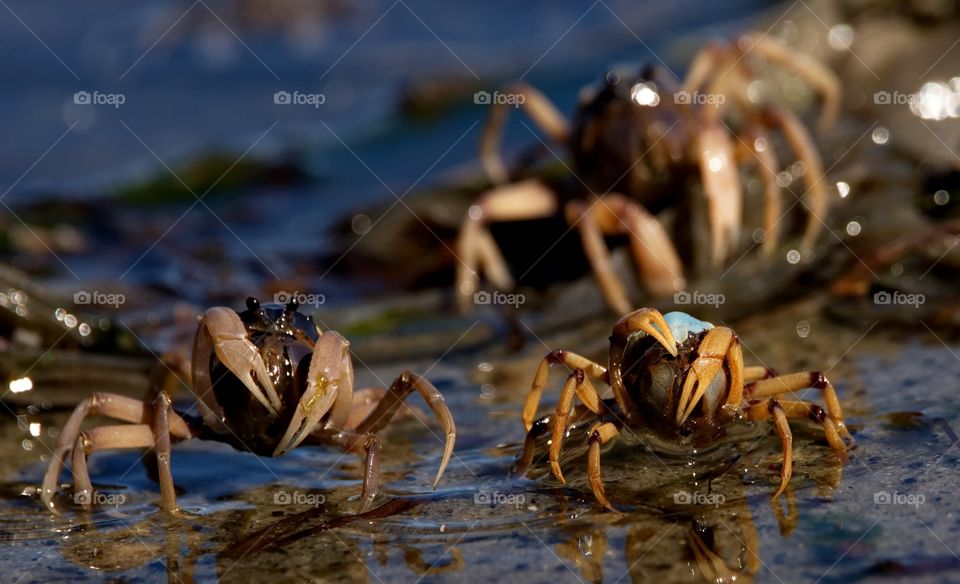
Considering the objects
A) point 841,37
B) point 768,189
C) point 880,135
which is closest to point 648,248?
point 768,189

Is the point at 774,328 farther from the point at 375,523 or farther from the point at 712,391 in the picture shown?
the point at 375,523

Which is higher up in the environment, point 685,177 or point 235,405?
point 685,177

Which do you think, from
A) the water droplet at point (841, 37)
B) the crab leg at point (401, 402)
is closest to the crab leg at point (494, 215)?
the crab leg at point (401, 402)

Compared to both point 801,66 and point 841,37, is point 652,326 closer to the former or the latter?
point 801,66

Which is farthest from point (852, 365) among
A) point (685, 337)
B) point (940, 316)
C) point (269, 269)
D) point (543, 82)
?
point (543, 82)

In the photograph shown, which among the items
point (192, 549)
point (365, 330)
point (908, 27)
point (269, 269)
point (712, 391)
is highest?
point (908, 27)

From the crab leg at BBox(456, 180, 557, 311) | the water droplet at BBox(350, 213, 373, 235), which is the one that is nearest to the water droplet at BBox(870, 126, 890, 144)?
the crab leg at BBox(456, 180, 557, 311)

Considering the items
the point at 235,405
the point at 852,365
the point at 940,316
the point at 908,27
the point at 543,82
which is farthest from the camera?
the point at 543,82
